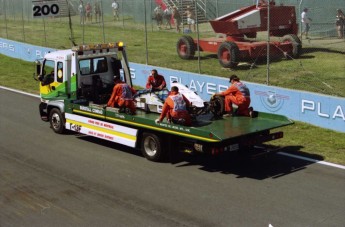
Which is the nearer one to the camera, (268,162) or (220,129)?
(220,129)

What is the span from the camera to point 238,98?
12703 millimetres

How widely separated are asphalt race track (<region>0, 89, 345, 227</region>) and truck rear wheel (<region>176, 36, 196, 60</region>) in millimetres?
9627

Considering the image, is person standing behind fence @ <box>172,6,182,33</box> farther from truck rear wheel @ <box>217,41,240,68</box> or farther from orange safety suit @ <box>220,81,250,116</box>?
orange safety suit @ <box>220,81,250,116</box>

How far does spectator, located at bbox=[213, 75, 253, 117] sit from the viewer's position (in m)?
12.7

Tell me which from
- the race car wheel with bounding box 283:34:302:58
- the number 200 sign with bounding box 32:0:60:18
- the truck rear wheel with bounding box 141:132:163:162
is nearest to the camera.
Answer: the truck rear wheel with bounding box 141:132:163:162

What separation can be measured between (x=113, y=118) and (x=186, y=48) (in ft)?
35.2

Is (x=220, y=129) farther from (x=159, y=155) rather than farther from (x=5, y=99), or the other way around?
(x=5, y=99)

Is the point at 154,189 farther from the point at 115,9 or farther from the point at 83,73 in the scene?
the point at 115,9

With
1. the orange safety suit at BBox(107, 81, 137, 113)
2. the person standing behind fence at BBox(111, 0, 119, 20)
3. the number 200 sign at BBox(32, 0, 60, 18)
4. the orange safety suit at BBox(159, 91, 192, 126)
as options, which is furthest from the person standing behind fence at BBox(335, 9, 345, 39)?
the person standing behind fence at BBox(111, 0, 119, 20)

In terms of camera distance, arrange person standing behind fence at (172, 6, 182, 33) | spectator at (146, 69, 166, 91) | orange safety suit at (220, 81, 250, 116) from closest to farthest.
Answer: orange safety suit at (220, 81, 250, 116) → spectator at (146, 69, 166, 91) → person standing behind fence at (172, 6, 182, 33)

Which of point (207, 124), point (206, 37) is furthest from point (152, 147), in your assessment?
point (206, 37)

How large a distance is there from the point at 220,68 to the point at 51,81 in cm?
797

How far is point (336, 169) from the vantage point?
1178cm

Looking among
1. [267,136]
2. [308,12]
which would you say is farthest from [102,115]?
[308,12]
